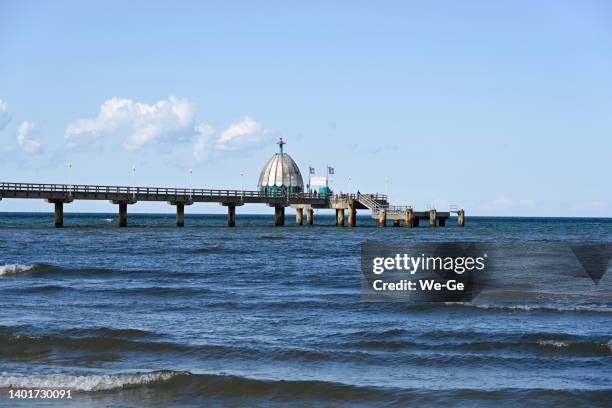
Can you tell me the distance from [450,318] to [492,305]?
248 cm

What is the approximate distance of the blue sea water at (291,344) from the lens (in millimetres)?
11805

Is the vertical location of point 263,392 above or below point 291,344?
below

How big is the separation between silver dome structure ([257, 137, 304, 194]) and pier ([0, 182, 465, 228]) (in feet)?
39.3

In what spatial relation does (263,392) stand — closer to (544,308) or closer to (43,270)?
(544,308)

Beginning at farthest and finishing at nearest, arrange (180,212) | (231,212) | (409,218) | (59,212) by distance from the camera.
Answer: (409,218)
(231,212)
(180,212)
(59,212)

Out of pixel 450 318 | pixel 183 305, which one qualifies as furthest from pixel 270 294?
pixel 450 318

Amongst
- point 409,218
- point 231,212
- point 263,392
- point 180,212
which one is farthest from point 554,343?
point 409,218

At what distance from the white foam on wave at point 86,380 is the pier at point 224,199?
149 ft

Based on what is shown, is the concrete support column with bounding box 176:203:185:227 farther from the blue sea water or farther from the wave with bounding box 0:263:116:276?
the blue sea water

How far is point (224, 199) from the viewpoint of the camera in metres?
70.3

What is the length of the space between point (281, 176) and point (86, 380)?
269ft

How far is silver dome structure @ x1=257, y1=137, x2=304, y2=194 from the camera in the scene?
9356 centimetres

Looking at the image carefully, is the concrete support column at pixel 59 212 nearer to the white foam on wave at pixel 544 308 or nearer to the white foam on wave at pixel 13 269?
the white foam on wave at pixel 13 269

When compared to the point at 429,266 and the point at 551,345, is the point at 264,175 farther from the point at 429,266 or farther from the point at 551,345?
the point at 551,345
